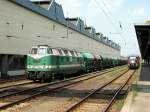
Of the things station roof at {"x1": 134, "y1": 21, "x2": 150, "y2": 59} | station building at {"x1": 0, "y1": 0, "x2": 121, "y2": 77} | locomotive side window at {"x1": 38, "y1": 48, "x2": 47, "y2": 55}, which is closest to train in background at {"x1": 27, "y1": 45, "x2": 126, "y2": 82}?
locomotive side window at {"x1": 38, "y1": 48, "x2": 47, "y2": 55}

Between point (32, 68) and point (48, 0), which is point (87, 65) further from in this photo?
point (32, 68)

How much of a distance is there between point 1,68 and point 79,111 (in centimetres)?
2427

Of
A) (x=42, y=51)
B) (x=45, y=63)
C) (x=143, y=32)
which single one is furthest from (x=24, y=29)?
(x=45, y=63)

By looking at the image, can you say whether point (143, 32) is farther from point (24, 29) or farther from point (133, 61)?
point (133, 61)

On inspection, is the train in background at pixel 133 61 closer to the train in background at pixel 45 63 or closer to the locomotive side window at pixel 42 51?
the train in background at pixel 45 63

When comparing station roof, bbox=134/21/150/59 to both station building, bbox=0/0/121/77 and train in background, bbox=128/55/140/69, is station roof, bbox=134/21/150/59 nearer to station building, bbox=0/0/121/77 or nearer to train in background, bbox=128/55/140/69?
train in background, bbox=128/55/140/69

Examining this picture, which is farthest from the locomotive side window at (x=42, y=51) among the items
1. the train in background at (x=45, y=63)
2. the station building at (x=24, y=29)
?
the station building at (x=24, y=29)

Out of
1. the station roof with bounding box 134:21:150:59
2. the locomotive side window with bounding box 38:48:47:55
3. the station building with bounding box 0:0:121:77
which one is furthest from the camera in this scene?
the station building with bounding box 0:0:121:77

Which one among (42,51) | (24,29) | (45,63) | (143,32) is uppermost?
Result: (24,29)

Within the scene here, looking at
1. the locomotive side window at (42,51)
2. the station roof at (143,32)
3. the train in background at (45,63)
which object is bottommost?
the train in background at (45,63)

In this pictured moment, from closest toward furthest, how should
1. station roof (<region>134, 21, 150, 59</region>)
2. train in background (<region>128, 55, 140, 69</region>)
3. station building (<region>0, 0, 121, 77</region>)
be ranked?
station roof (<region>134, 21, 150, 59</region>)
station building (<region>0, 0, 121, 77</region>)
train in background (<region>128, 55, 140, 69</region>)

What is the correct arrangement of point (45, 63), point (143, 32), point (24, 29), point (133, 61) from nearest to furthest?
point (45, 63)
point (24, 29)
point (143, 32)
point (133, 61)

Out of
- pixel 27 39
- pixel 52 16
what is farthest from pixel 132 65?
pixel 27 39

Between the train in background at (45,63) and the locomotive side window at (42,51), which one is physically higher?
the locomotive side window at (42,51)
